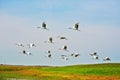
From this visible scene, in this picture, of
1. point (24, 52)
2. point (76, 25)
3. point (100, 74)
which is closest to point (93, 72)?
point (100, 74)

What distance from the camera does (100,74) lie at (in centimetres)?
5475

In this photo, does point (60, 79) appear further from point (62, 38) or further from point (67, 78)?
point (62, 38)

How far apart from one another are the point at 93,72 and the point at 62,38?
1386 inches

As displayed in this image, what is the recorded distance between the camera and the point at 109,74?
5306 cm

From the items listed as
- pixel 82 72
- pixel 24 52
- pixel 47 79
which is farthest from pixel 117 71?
pixel 24 52

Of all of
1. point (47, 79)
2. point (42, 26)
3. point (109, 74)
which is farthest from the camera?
point (109, 74)

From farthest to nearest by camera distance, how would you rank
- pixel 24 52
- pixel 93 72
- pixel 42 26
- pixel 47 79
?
pixel 93 72
pixel 47 79
pixel 24 52
pixel 42 26

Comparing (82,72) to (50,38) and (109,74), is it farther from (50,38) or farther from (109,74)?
(50,38)

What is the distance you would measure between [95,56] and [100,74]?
3164 cm

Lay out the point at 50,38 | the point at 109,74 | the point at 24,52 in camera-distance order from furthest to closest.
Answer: the point at 109,74 → the point at 24,52 → the point at 50,38

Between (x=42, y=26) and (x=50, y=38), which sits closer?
(x=42, y=26)

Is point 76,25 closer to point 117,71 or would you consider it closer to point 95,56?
point 95,56

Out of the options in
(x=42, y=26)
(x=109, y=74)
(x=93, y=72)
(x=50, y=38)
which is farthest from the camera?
(x=93, y=72)

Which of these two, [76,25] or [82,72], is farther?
[82,72]
